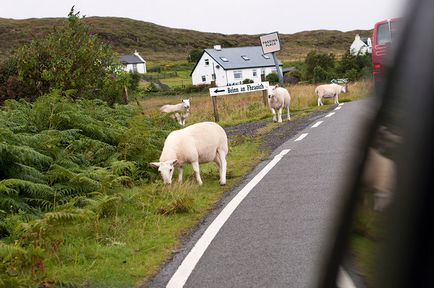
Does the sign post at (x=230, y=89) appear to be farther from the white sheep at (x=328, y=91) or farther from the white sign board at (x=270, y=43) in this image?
the white sheep at (x=328, y=91)

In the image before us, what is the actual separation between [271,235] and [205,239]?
698 millimetres

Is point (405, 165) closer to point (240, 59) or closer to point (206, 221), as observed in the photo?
point (206, 221)

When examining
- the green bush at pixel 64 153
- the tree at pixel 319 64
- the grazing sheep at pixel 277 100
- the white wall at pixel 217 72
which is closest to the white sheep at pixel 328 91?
the grazing sheep at pixel 277 100

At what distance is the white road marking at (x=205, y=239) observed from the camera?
4879 millimetres

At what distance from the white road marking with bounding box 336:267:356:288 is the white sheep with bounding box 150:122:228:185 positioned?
7.79 m

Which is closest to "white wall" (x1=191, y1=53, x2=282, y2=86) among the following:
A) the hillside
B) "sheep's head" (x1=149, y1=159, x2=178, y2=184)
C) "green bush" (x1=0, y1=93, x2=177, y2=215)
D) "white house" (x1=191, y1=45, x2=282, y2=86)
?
"white house" (x1=191, y1=45, x2=282, y2=86)

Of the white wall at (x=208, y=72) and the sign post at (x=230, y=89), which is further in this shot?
the white wall at (x=208, y=72)

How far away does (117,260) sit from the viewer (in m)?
5.59

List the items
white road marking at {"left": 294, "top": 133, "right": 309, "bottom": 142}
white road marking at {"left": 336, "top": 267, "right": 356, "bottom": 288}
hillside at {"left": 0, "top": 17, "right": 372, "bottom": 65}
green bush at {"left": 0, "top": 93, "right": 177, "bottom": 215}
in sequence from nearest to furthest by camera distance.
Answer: white road marking at {"left": 336, "top": 267, "right": 356, "bottom": 288} < green bush at {"left": 0, "top": 93, "right": 177, "bottom": 215} < white road marking at {"left": 294, "top": 133, "right": 309, "bottom": 142} < hillside at {"left": 0, "top": 17, "right": 372, "bottom": 65}

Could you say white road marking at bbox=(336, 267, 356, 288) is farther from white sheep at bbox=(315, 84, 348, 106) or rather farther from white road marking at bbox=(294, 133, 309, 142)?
→ white sheep at bbox=(315, 84, 348, 106)

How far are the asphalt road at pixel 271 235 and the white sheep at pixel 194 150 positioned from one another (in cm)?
73

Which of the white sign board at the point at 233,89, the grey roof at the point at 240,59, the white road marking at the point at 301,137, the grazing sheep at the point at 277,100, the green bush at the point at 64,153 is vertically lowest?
→ the grey roof at the point at 240,59

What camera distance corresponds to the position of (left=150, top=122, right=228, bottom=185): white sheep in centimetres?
889

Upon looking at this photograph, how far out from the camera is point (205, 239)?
5969 millimetres
